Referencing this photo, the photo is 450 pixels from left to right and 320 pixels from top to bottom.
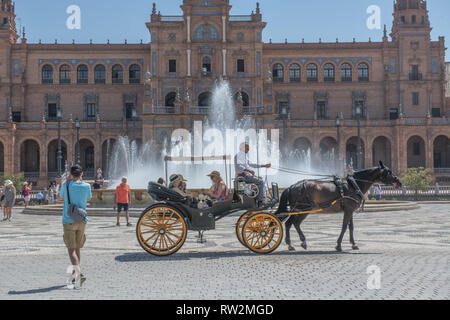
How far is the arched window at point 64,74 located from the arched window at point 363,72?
32.7 m

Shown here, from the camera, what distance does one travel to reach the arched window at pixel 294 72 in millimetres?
58841

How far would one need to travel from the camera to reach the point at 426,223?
701 inches

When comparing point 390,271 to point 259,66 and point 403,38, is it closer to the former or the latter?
point 259,66

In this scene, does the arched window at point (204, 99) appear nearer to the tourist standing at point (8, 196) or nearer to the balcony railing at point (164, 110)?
the balcony railing at point (164, 110)

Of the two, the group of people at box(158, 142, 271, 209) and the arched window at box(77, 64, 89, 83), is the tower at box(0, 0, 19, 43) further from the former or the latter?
the group of people at box(158, 142, 271, 209)

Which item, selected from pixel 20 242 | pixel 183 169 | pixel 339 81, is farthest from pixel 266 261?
pixel 339 81

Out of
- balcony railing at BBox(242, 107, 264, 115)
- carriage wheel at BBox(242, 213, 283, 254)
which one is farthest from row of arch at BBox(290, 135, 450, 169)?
carriage wheel at BBox(242, 213, 283, 254)

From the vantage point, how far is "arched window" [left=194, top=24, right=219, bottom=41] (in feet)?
176

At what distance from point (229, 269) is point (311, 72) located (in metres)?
52.5

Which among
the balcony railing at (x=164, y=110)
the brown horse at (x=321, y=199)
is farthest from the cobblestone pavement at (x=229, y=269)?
the balcony railing at (x=164, y=110)

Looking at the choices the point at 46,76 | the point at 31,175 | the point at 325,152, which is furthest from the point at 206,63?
the point at 31,175

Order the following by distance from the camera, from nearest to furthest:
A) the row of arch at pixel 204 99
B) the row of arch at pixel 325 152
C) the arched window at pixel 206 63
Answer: the row of arch at pixel 204 99, the arched window at pixel 206 63, the row of arch at pixel 325 152

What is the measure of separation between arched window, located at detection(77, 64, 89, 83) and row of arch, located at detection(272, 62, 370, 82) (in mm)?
21003

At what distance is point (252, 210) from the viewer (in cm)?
1066
